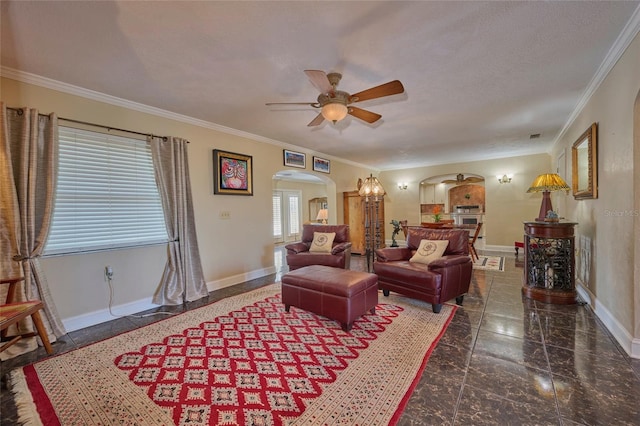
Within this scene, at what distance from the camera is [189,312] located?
3176 millimetres

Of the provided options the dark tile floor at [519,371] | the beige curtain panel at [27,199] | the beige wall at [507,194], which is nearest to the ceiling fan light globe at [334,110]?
the dark tile floor at [519,371]

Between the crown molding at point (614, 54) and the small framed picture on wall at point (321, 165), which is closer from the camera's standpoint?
the crown molding at point (614, 54)

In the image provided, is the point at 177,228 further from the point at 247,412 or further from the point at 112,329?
the point at 247,412

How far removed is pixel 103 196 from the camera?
9.93 feet

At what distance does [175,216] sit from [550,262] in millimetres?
4795

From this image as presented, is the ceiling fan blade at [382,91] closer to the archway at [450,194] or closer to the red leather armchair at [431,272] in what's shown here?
the red leather armchair at [431,272]

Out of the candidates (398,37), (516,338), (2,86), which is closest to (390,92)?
(398,37)

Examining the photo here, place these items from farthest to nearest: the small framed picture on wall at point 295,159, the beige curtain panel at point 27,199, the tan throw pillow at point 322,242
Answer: the small framed picture on wall at point 295,159
the tan throw pillow at point 322,242
the beige curtain panel at point 27,199

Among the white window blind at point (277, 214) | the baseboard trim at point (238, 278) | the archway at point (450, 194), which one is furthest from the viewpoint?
the archway at point (450, 194)

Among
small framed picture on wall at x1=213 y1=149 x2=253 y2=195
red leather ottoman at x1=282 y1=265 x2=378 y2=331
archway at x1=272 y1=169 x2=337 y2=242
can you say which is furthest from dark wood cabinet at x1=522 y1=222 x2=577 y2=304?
archway at x1=272 y1=169 x2=337 y2=242

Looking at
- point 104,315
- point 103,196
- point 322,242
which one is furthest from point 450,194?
point 104,315

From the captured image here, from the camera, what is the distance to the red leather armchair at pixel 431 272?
2990 mm

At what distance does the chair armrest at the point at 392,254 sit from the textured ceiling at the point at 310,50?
1894mm

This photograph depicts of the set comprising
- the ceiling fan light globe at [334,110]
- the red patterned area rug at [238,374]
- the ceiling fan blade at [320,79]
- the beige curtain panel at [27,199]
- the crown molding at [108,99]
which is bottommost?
the red patterned area rug at [238,374]
